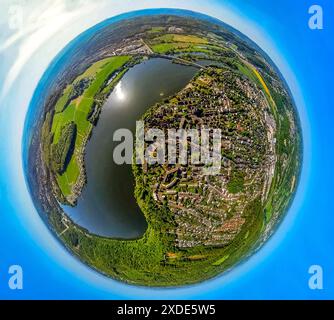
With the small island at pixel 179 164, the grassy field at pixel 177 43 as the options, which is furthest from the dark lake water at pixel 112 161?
the grassy field at pixel 177 43

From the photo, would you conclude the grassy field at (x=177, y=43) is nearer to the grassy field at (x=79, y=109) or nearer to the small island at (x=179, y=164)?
the small island at (x=179, y=164)

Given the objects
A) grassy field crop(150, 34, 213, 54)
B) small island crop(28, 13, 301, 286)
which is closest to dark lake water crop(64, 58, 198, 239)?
small island crop(28, 13, 301, 286)

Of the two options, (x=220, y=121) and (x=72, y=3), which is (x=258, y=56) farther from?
(x=72, y=3)

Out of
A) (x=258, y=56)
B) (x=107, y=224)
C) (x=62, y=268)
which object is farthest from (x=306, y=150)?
(x=62, y=268)

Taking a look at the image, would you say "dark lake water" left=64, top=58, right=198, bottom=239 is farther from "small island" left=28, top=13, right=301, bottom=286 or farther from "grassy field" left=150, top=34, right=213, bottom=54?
"grassy field" left=150, top=34, right=213, bottom=54

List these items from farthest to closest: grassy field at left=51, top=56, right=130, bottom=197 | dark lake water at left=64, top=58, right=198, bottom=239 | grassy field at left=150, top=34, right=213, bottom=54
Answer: grassy field at left=150, top=34, right=213, bottom=54 < grassy field at left=51, top=56, right=130, bottom=197 < dark lake water at left=64, top=58, right=198, bottom=239
